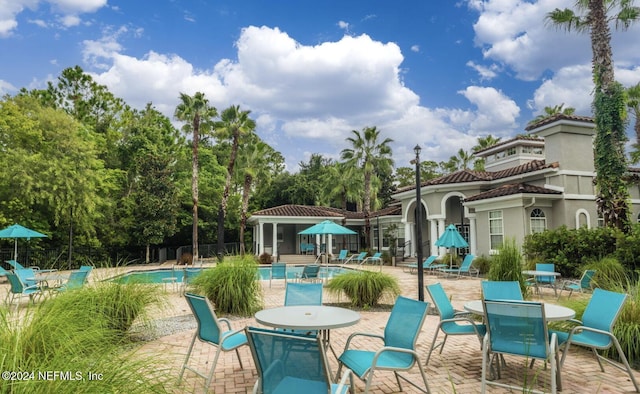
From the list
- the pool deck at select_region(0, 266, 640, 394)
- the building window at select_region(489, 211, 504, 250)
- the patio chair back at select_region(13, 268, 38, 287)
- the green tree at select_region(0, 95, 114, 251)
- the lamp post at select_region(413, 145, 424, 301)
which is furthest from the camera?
the green tree at select_region(0, 95, 114, 251)

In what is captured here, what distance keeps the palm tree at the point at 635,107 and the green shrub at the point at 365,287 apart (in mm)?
16466

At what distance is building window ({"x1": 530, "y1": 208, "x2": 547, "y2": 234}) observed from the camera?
17578 mm

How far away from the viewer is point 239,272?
8086 millimetres

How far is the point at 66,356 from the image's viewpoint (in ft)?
9.29

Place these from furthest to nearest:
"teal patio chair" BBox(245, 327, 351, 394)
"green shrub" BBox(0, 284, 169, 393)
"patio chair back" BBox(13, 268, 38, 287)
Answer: "patio chair back" BBox(13, 268, 38, 287), "teal patio chair" BBox(245, 327, 351, 394), "green shrub" BBox(0, 284, 169, 393)

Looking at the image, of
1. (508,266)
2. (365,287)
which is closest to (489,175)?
(508,266)

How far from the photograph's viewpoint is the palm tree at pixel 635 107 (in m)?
20.2

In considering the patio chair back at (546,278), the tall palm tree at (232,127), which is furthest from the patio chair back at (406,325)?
the tall palm tree at (232,127)

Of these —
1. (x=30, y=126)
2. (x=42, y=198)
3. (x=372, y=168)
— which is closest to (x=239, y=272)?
(x=42, y=198)

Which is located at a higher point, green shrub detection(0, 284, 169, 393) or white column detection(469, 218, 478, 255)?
white column detection(469, 218, 478, 255)

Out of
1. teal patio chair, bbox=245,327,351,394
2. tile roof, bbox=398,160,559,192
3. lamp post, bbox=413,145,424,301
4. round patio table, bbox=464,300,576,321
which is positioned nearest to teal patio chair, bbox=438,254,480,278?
tile roof, bbox=398,160,559,192

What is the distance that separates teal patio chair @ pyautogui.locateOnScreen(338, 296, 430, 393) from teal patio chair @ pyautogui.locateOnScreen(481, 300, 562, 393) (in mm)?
726

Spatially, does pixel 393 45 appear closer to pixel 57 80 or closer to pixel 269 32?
pixel 269 32

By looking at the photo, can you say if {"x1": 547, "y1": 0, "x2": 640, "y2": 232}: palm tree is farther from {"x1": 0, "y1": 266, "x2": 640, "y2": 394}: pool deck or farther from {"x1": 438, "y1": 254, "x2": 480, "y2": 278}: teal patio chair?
{"x1": 0, "y1": 266, "x2": 640, "y2": 394}: pool deck
